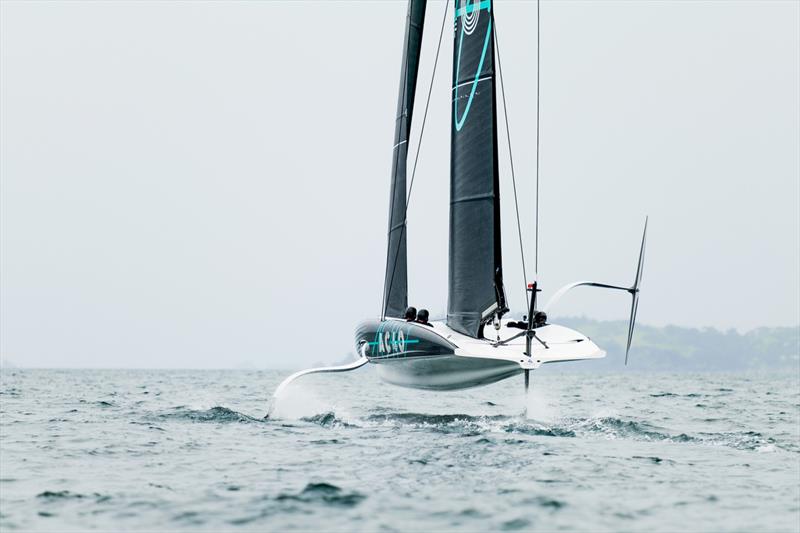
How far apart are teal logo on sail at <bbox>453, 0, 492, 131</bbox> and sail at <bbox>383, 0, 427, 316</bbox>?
15.5ft

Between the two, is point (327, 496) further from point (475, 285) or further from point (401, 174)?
point (401, 174)

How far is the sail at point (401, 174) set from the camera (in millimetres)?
23094

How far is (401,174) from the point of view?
23125mm

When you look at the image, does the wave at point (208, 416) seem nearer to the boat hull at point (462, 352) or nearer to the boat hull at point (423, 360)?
the boat hull at point (423, 360)

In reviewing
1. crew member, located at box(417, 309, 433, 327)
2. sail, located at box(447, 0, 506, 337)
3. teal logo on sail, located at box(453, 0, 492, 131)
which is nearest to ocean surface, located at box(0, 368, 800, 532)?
crew member, located at box(417, 309, 433, 327)

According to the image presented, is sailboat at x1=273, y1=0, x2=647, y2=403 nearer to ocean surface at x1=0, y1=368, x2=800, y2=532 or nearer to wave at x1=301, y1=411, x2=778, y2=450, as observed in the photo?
wave at x1=301, y1=411, x2=778, y2=450

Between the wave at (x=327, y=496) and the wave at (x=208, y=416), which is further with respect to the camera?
the wave at (x=208, y=416)

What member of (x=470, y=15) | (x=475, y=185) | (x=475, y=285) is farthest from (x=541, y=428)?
(x=470, y=15)

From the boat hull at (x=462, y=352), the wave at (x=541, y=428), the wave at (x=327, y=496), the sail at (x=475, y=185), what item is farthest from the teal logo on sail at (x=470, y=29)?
the wave at (x=327, y=496)

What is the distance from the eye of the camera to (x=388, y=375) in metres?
21.0

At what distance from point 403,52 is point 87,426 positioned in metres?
12.1

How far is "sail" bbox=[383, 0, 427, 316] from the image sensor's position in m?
23.1

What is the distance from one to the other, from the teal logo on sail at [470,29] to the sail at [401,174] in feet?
15.5

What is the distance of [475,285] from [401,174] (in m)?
5.95
